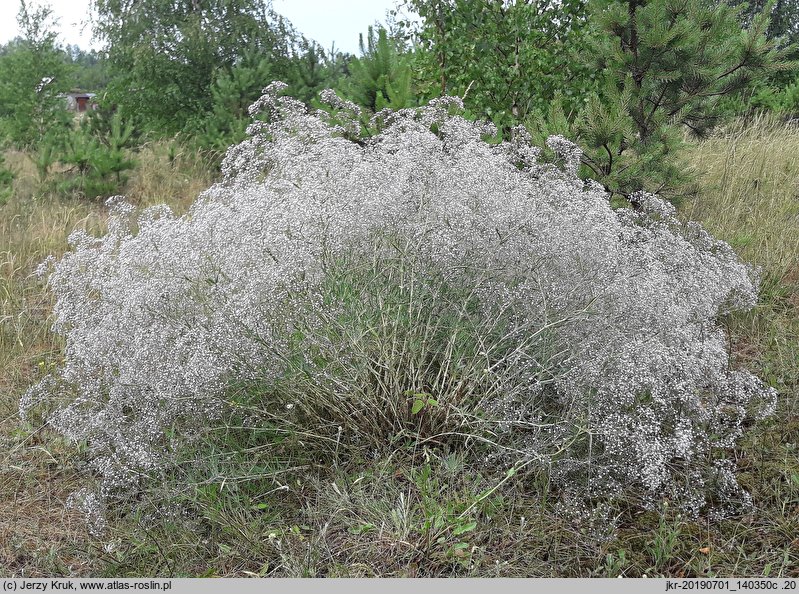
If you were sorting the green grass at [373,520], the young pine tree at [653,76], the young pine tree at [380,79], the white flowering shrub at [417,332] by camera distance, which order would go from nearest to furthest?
the green grass at [373,520] → the white flowering shrub at [417,332] → the young pine tree at [653,76] → the young pine tree at [380,79]

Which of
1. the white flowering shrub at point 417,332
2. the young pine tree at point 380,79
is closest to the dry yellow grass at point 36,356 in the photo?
the white flowering shrub at point 417,332

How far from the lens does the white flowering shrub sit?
2818 mm

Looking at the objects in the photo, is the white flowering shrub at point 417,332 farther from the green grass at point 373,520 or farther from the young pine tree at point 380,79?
the young pine tree at point 380,79

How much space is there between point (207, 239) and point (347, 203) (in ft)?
2.40

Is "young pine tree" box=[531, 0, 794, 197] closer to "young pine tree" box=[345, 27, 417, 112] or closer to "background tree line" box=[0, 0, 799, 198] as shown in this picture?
"background tree line" box=[0, 0, 799, 198]

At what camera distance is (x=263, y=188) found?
350cm

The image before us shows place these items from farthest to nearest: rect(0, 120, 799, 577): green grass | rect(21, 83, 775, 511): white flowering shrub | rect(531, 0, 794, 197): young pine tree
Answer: rect(531, 0, 794, 197): young pine tree
rect(21, 83, 775, 511): white flowering shrub
rect(0, 120, 799, 577): green grass

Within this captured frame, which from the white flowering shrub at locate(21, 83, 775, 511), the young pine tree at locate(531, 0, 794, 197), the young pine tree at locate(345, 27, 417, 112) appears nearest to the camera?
the white flowering shrub at locate(21, 83, 775, 511)

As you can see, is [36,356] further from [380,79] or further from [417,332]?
[380,79]

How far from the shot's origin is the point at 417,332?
3045 mm

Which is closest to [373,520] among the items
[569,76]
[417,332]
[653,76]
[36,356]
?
[417,332]

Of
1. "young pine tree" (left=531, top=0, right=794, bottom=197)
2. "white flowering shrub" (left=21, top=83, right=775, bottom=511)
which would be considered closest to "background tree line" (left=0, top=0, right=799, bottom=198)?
"young pine tree" (left=531, top=0, right=794, bottom=197)

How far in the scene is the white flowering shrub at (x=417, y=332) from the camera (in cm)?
282

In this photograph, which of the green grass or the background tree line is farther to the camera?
the background tree line
